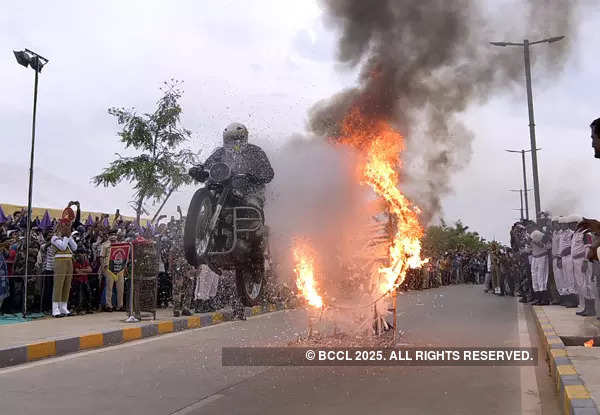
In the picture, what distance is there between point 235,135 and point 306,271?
7.09ft

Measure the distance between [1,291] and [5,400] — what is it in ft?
23.6

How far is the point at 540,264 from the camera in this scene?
15.3 m

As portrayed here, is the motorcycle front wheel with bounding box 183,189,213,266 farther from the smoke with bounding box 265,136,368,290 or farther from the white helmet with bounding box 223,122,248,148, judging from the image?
the smoke with bounding box 265,136,368,290

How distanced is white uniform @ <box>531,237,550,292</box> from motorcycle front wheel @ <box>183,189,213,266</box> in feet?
36.5

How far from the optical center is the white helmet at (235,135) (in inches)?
291

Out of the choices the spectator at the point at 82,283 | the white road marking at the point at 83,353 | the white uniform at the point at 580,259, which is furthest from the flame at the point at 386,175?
the spectator at the point at 82,283

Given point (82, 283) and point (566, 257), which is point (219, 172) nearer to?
point (82, 283)

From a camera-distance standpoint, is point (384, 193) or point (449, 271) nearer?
point (384, 193)

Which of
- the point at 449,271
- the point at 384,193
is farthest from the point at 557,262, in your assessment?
the point at 449,271

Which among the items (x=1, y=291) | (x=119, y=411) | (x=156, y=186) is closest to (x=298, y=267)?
(x=119, y=411)

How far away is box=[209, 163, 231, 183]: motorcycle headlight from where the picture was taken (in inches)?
265

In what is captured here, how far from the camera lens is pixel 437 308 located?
16.6 metres

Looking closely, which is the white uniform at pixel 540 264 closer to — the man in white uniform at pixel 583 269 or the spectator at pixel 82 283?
the man in white uniform at pixel 583 269

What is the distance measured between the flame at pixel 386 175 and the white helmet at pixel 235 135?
4.72ft
